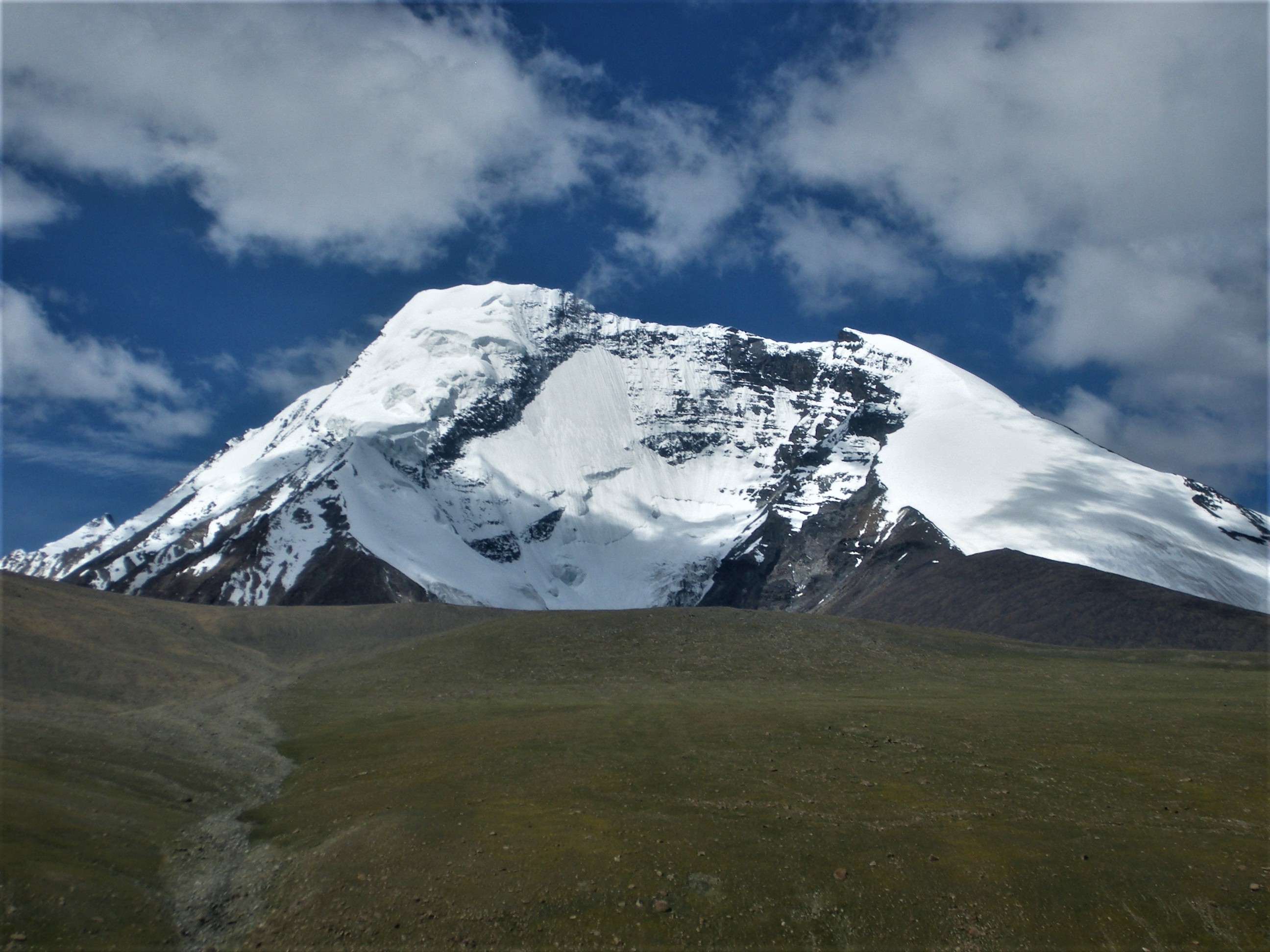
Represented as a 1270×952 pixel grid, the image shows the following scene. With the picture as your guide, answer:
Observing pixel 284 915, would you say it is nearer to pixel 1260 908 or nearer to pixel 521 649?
pixel 1260 908

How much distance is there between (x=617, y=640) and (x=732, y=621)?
11.7 metres

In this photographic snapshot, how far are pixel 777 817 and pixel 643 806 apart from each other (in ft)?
15.4

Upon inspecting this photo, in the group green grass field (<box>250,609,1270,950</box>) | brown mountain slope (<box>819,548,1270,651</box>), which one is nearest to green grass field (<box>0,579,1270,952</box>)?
green grass field (<box>250,609,1270,950</box>)

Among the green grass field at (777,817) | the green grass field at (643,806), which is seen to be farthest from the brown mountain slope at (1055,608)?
the green grass field at (777,817)

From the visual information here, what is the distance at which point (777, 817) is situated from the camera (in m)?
29.6

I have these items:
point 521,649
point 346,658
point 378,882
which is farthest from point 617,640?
point 378,882

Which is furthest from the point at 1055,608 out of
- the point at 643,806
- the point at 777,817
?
the point at 643,806

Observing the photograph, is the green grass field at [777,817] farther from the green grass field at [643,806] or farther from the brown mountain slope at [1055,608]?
the brown mountain slope at [1055,608]

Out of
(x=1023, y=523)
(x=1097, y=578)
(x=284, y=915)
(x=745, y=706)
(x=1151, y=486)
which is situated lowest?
(x=284, y=915)

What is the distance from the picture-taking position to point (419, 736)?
43.6m

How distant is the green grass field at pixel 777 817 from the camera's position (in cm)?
2311

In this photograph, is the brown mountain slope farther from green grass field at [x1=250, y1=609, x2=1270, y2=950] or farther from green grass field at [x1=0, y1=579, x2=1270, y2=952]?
green grass field at [x1=250, y1=609, x2=1270, y2=950]

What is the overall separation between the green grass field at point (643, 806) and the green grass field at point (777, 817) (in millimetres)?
122

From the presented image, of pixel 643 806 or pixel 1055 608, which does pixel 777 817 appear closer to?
pixel 643 806
